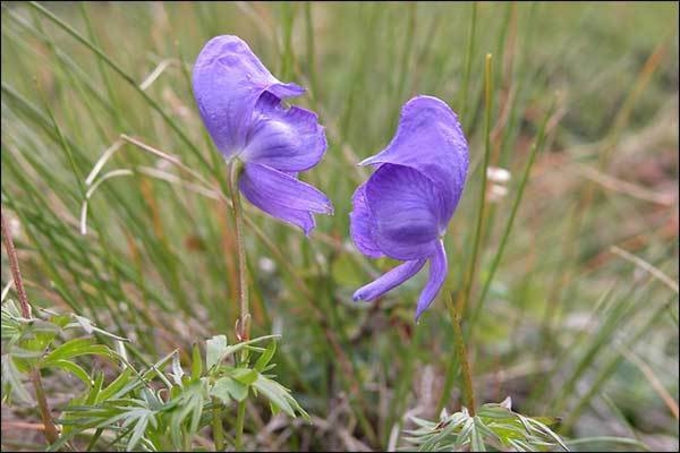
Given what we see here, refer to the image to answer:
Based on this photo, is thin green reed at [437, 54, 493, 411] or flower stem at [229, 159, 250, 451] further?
thin green reed at [437, 54, 493, 411]

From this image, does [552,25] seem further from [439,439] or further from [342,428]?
[439,439]

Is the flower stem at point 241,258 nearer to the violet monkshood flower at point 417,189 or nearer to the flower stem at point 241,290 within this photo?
the flower stem at point 241,290

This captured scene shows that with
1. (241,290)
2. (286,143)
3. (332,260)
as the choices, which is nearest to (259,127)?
(286,143)

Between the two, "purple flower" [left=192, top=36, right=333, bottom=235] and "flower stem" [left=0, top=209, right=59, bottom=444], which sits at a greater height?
"purple flower" [left=192, top=36, right=333, bottom=235]

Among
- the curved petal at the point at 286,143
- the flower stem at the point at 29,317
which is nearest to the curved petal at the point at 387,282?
the curved petal at the point at 286,143

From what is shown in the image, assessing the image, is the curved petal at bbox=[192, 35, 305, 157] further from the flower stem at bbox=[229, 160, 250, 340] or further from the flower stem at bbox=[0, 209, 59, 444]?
the flower stem at bbox=[0, 209, 59, 444]

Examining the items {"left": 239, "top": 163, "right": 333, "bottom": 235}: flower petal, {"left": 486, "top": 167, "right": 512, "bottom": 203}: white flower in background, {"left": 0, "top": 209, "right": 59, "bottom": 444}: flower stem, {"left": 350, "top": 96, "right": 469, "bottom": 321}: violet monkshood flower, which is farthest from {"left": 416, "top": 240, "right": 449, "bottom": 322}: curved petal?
{"left": 486, "top": 167, "right": 512, "bottom": 203}: white flower in background

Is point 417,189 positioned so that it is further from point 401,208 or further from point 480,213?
point 480,213
